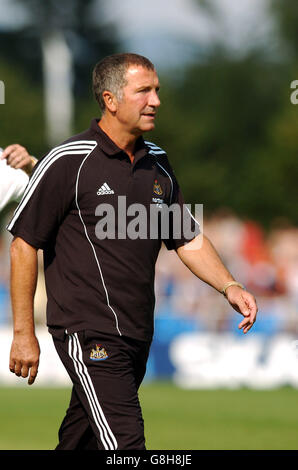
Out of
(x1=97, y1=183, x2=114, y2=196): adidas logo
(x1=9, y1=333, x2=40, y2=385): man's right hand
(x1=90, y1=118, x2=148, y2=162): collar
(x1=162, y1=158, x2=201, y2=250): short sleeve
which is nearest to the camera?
(x1=9, y1=333, x2=40, y2=385): man's right hand

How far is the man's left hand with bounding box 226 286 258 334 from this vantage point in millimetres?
6680

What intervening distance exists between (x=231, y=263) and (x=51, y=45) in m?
36.1

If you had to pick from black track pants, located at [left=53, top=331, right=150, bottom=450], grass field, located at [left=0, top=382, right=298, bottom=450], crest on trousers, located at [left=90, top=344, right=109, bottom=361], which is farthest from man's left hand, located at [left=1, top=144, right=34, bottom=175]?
grass field, located at [left=0, top=382, right=298, bottom=450]

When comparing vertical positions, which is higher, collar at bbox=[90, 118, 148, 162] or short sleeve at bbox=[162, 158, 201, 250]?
collar at bbox=[90, 118, 148, 162]

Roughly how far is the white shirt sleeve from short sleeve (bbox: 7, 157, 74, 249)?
1.72 feet

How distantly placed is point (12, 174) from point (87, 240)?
0.86 m

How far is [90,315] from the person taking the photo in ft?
21.4

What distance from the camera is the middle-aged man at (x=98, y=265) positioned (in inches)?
253

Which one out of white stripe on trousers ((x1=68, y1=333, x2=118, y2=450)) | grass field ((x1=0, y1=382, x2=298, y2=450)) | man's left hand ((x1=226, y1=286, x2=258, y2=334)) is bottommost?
grass field ((x1=0, y1=382, x2=298, y2=450))

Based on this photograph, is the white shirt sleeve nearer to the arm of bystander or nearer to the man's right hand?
the arm of bystander

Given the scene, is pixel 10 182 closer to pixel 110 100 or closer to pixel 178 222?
pixel 110 100

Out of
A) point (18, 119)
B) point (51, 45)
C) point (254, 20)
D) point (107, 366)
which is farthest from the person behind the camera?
point (254, 20)
